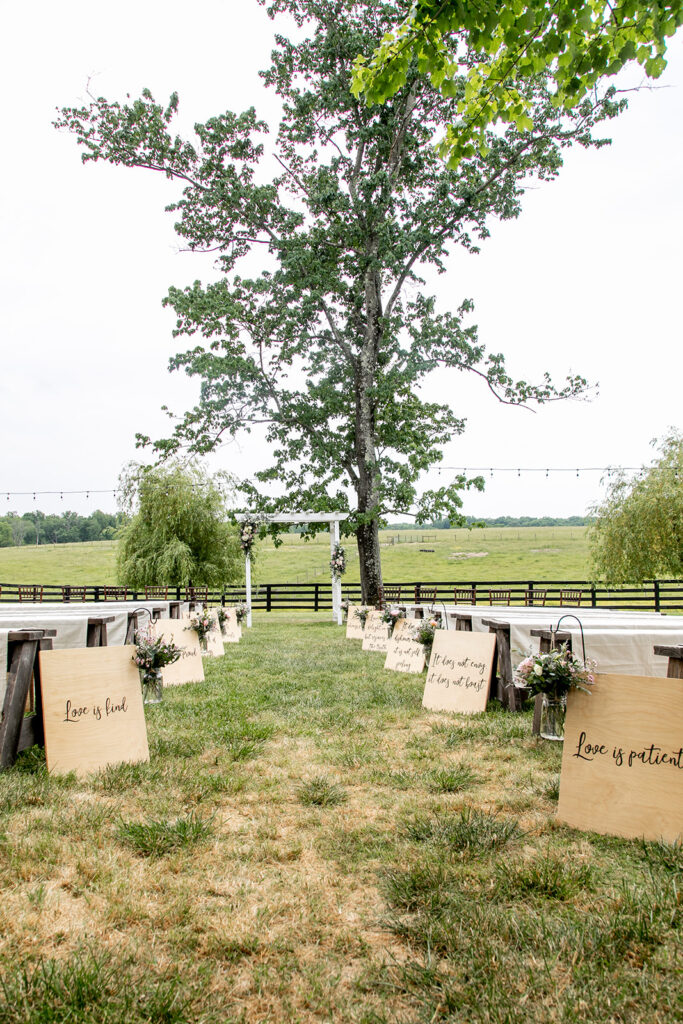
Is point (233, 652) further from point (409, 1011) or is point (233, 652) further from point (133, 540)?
point (133, 540)

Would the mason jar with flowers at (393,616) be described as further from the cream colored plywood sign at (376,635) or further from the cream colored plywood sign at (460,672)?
the cream colored plywood sign at (460,672)

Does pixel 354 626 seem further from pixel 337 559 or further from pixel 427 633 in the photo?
pixel 427 633

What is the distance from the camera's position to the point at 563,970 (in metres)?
1.78

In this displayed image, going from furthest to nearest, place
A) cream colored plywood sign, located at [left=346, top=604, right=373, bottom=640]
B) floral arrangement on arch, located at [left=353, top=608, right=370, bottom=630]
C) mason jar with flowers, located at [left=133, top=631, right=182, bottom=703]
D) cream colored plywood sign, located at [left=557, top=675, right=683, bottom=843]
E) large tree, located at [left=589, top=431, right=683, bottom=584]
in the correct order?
1. large tree, located at [left=589, top=431, right=683, bottom=584]
2. cream colored plywood sign, located at [left=346, top=604, right=373, bottom=640]
3. floral arrangement on arch, located at [left=353, top=608, right=370, bottom=630]
4. mason jar with flowers, located at [left=133, top=631, right=182, bottom=703]
5. cream colored plywood sign, located at [left=557, top=675, right=683, bottom=843]

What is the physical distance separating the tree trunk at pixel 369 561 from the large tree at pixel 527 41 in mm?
10509

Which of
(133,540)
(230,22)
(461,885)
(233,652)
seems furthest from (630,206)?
(133,540)

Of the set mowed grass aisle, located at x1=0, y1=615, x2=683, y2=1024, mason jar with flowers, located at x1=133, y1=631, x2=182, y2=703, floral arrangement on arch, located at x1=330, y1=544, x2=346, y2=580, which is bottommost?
mowed grass aisle, located at x1=0, y1=615, x2=683, y2=1024

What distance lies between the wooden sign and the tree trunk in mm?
6215

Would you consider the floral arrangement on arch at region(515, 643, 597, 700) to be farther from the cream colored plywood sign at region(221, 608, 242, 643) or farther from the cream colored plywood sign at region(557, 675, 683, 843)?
the cream colored plywood sign at region(221, 608, 242, 643)

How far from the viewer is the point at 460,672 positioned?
5.53 m

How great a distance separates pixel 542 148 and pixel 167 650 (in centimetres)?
1452

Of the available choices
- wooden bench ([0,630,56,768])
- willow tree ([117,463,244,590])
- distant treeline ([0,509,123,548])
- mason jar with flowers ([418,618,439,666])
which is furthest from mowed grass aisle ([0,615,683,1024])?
distant treeline ([0,509,123,548])

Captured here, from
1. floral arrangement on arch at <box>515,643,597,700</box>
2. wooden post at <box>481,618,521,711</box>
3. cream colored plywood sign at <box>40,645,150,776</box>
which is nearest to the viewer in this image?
floral arrangement on arch at <box>515,643,597,700</box>

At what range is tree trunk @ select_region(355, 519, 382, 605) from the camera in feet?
47.4
